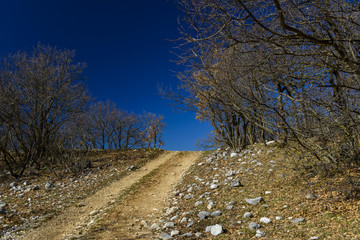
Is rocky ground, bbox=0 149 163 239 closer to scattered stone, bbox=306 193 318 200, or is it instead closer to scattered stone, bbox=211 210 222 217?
scattered stone, bbox=211 210 222 217

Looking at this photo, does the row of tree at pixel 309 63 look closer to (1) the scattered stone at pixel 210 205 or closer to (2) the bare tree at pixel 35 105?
(1) the scattered stone at pixel 210 205

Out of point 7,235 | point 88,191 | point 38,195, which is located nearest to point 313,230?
point 7,235

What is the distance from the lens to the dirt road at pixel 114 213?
5809 millimetres

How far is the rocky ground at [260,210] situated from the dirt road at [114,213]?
66 centimetres

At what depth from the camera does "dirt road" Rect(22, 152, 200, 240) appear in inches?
229

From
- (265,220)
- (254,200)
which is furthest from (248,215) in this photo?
(254,200)

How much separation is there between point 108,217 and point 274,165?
6161mm

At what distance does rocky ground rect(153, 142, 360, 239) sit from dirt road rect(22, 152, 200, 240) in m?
0.66

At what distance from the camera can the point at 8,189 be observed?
36.6 feet

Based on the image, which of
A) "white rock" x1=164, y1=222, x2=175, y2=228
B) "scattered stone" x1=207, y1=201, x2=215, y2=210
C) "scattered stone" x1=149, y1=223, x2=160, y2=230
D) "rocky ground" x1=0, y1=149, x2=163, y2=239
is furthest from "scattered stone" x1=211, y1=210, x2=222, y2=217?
"rocky ground" x1=0, y1=149, x2=163, y2=239

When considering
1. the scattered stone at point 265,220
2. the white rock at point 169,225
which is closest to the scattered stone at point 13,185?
the white rock at point 169,225

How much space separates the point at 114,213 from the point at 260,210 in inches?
177

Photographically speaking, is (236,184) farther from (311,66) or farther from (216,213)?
(311,66)

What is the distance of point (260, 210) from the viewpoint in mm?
5176
